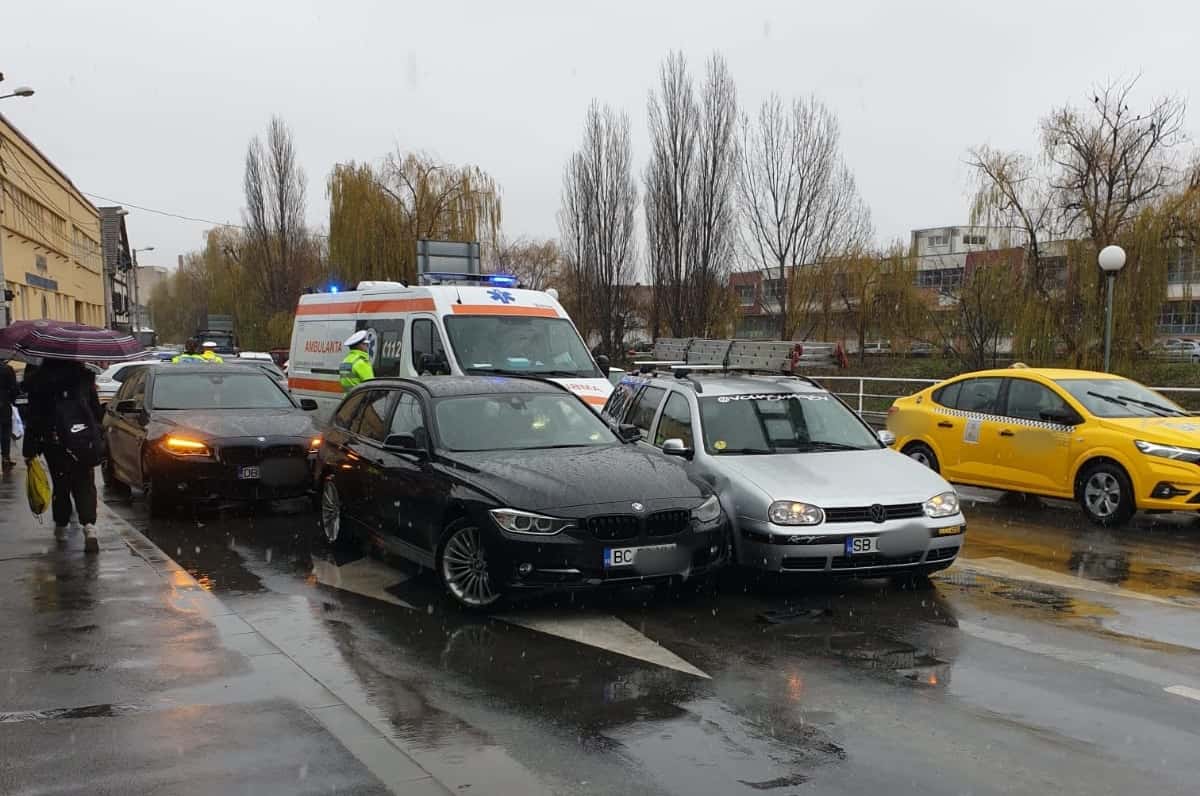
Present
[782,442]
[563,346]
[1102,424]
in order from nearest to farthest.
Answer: [782,442], [1102,424], [563,346]

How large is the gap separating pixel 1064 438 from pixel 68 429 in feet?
32.3

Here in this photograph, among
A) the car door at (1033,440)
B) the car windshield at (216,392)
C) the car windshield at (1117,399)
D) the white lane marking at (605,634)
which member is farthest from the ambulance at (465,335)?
the white lane marking at (605,634)

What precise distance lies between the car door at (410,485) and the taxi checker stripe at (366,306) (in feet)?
16.8

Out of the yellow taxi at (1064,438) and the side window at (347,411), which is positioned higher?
the side window at (347,411)

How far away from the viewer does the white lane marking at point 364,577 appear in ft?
23.9

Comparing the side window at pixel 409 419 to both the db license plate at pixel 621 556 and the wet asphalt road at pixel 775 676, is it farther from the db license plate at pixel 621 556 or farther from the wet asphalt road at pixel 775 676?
the db license plate at pixel 621 556

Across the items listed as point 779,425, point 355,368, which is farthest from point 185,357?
point 779,425

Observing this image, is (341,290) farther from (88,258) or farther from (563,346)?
(88,258)

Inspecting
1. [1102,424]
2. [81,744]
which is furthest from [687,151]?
[81,744]

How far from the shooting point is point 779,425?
27.5 ft

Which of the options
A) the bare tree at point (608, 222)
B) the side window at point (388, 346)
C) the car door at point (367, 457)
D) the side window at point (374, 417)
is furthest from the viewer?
the bare tree at point (608, 222)

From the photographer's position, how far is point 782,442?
323 inches

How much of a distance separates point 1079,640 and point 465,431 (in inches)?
171

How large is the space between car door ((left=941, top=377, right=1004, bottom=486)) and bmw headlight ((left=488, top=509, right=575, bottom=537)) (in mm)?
6975
